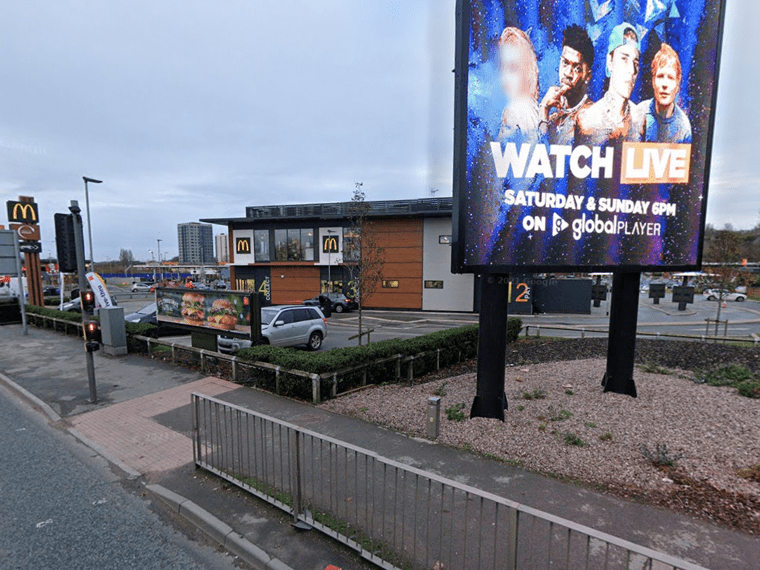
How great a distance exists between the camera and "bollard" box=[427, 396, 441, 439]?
6168mm

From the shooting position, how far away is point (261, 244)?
35188mm

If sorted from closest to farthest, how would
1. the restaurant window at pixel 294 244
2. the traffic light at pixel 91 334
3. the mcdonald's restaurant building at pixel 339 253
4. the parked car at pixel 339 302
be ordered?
the traffic light at pixel 91 334 < the parked car at pixel 339 302 < the mcdonald's restaurant building at pixel 339 253 < the restaurant window at pixel 294 244

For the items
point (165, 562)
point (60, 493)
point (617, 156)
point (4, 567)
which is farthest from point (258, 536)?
point (617, 156)

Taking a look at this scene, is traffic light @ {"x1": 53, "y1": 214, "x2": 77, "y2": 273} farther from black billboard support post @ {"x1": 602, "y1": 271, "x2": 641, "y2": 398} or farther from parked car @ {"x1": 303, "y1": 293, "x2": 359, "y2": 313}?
parked car @ {"x1": 303, "y1": 293, "x2": 359, "y2": 313}

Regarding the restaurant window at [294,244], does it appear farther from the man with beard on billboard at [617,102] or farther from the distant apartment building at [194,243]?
the distant apartment building at [194,243]

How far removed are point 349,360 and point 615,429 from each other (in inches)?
210

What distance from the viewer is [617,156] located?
659 centimetres

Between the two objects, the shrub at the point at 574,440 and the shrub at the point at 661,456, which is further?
the shrub at the point at 574,440

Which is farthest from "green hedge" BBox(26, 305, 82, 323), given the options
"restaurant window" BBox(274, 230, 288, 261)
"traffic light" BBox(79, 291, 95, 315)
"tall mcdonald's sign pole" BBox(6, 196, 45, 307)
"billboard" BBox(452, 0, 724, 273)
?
"billboard" BBox(452, 0, 724, 273)

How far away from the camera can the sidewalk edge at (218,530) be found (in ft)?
12.5

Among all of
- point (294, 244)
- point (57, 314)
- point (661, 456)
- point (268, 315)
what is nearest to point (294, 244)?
point (294, 244)

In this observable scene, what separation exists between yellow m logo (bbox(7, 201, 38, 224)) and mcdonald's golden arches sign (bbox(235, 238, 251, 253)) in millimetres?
15536

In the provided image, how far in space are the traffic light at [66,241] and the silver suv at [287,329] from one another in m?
4.55

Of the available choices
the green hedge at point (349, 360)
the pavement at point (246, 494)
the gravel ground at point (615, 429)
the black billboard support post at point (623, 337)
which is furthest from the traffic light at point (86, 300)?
the black billboard support post at point (623, 337)
